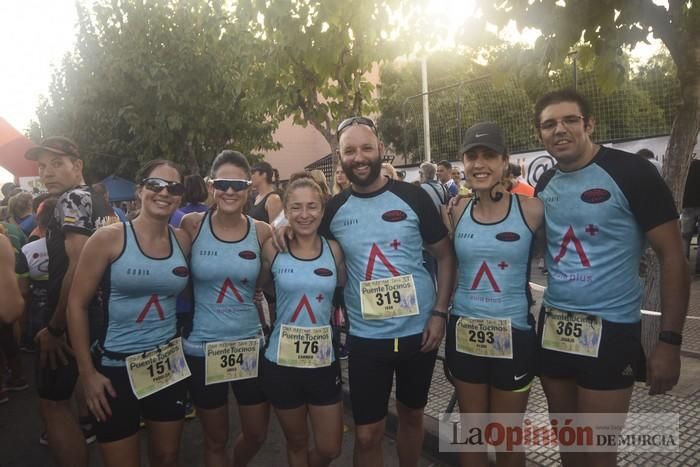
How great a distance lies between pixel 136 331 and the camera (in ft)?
8.46

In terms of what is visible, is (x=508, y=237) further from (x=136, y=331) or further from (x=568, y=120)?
(x=136, y=331)

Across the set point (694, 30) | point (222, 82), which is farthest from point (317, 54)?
point (222, 82)

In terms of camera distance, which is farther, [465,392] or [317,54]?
[317,54]

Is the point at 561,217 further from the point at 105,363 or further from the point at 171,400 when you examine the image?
the point at 105,363

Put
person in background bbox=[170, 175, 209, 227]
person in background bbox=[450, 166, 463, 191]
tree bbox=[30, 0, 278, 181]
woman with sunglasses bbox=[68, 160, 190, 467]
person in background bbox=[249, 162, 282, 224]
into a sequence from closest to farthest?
1. woman with sunglasses bbox=[68, 160, 190, 467]
2. person in background bbox=[170, 175, 209, 227]
3. person in background bbox=[249, 162, 282, 224]
4. person in background bbox=[450, 166, 463, 191]
5. tree bbox=[30, 0, 278, 181]

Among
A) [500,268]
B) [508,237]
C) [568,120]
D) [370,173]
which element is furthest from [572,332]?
[370,173]

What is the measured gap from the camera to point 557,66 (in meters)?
2.86

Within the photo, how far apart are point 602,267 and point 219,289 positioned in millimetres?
2041

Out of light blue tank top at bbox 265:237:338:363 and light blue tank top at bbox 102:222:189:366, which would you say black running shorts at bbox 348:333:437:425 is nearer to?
light blue tank top at bbox 265:237:338:363

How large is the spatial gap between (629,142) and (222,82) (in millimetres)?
10991

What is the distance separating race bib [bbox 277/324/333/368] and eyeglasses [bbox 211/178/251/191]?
33.8 inches

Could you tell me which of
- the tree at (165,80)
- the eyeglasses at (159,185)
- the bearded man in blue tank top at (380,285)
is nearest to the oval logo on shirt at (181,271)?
the eyeglasses at (159,185)

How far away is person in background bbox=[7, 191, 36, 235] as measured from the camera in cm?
695

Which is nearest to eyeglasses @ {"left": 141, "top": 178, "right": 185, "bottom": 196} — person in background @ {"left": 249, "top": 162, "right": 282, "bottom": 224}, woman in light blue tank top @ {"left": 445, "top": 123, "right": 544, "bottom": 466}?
woman in light blue tank top @ {"left": 445, "top": 123, "right": 544, "bottom": 466}
